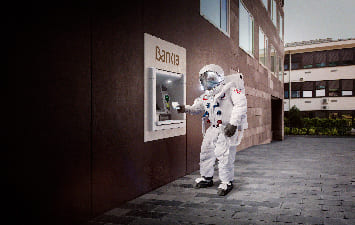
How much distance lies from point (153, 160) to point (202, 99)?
1.30 meters

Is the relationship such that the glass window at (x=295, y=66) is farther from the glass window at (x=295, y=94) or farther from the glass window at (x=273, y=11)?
the glass window at (x=273, y=11)

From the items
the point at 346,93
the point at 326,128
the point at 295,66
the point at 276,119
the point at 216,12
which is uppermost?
the point at 295,66

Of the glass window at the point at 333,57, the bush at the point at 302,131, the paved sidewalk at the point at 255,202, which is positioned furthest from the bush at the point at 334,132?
the paved sidewalk at the point at 255,202

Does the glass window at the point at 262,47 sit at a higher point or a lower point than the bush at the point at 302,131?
higher

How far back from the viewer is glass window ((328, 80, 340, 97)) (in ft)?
94.5

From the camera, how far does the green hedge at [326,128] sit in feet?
75.2

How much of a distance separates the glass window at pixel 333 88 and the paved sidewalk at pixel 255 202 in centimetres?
2471

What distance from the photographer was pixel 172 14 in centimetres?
571

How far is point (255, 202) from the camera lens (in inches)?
172

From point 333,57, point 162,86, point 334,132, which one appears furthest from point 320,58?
point 162,86

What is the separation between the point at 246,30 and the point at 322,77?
21.1 meters

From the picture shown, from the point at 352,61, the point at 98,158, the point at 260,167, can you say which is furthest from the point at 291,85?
the point at 98,158

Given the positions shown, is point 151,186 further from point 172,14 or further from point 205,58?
point 205,58

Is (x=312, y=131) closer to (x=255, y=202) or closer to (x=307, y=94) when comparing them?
(x=307, y=94)
